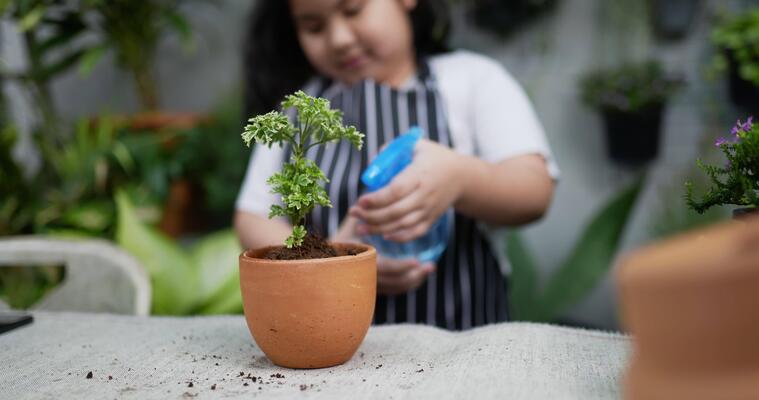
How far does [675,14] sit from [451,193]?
163cm

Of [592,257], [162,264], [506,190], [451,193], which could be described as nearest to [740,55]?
[592,257]

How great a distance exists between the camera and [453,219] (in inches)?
47.4

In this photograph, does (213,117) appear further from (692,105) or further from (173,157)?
(692,105)

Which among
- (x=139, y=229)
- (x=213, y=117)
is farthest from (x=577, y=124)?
(x=139, y=229)

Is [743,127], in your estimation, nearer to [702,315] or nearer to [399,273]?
[702,315]

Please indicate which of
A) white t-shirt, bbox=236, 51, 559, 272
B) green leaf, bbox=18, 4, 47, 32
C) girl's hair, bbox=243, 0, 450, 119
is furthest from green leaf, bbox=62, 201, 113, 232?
white t-shirt, bbox=236, 51, 559, 272

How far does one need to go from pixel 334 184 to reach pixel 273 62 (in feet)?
1.13

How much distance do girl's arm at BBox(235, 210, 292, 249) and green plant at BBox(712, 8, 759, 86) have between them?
1.39 m

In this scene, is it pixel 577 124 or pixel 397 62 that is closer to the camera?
pixel 397 62

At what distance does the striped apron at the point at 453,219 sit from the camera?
1198 millimetres

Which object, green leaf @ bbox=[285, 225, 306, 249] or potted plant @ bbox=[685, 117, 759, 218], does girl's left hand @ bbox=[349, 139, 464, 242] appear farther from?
potted plant @ bbox=[685, 117, 759, 218]

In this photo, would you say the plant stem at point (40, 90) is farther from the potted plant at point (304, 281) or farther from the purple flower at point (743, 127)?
the purple flower at point (743, 127)

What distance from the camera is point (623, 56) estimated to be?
92.8 inches

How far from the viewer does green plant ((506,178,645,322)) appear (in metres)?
2.00
